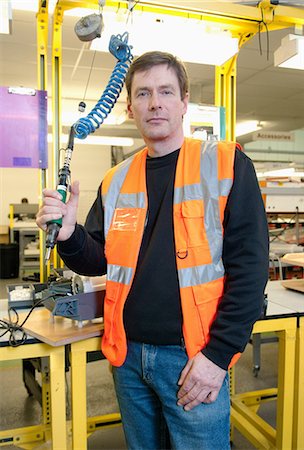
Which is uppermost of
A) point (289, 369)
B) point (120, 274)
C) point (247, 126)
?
point (247, 126)

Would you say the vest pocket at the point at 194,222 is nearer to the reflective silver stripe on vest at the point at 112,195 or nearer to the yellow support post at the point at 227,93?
the reflective silver stripe on vest at the point at 112,195

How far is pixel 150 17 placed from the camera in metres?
1.87

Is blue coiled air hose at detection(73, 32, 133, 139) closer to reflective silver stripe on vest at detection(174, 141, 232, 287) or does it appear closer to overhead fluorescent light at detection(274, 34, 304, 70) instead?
reflective silver stripe on vest at detection(174, 141, 232, 287)

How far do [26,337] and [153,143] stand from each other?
2.69ft

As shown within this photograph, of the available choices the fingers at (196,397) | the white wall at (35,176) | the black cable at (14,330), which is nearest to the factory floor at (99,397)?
the black cable at (14,330)

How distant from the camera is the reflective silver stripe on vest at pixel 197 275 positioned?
1045mm

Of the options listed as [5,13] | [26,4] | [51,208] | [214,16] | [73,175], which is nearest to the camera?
[51,208]

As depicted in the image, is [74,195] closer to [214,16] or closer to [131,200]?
[131,200]

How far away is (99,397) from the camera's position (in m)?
2.68

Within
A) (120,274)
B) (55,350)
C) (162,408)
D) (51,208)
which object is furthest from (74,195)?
(162,408)

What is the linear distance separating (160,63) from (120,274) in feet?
2.11

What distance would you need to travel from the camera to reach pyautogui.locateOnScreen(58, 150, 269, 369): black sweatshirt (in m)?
1.02

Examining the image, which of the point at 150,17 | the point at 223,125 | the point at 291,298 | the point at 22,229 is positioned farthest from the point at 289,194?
the point at 22,229

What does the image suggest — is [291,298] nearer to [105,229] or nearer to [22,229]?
[105,229]
